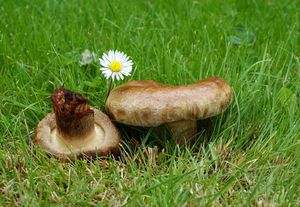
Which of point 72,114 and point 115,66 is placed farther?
point 115,66

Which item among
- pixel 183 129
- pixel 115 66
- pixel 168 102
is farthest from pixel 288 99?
pixel 115 66

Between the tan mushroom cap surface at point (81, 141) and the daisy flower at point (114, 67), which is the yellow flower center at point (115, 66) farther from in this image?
the tan mushroom cap surface at point (81, 141)

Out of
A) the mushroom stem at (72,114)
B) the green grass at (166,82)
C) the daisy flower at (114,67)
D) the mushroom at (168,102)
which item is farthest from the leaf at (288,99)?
the mushroom stem at (72,114)

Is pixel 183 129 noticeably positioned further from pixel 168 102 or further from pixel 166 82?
pixel 166 82

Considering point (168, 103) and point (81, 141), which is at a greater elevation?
point (168, 103)

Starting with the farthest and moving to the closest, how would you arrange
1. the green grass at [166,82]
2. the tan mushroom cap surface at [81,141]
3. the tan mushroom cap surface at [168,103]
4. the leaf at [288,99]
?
the leaf at [288,99], the tan mushroom cap surface at [81,141], the tan mushroom cap surface at [168,103], the green grass at [166,82]
